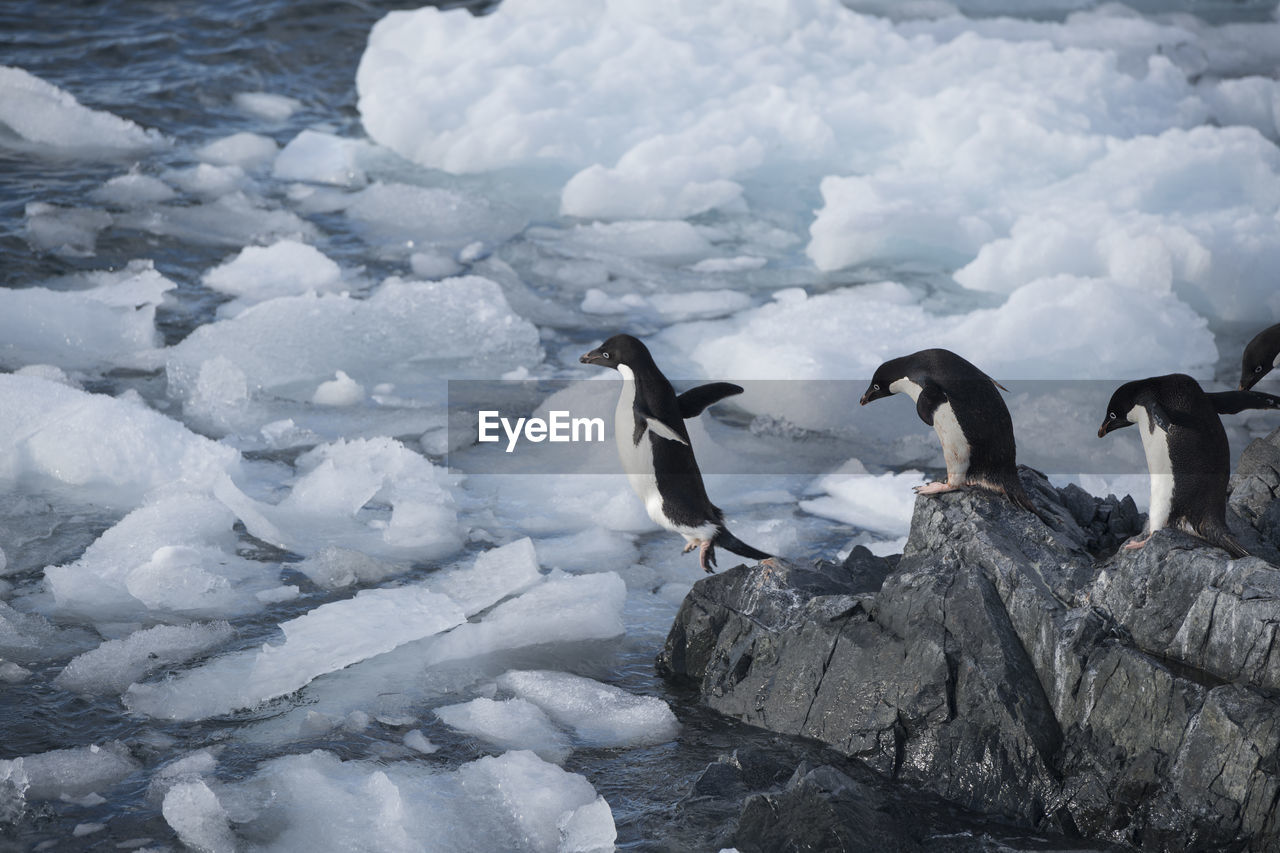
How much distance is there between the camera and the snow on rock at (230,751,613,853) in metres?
3.42

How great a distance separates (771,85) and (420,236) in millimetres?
2920

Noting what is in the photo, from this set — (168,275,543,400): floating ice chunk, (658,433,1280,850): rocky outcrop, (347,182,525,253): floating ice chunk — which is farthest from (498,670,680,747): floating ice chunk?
(347,182,525,253): floating ice chunk

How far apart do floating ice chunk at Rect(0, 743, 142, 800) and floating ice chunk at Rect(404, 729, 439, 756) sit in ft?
2.46

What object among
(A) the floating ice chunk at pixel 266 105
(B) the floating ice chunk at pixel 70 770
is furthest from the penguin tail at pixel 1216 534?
(A) the floating ice chunk at pixel 266 105

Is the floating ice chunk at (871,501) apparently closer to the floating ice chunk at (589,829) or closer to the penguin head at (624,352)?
the penguin head at (624,352)

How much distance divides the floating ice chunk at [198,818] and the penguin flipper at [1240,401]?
9.93 ft

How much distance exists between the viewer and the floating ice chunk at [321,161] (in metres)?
9.68

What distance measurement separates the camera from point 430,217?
892 cm

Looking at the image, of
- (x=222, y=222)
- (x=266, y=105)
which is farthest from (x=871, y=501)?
(x=266, y=105)

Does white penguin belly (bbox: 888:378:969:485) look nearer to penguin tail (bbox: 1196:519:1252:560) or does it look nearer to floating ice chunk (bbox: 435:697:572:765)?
penguin tail (bbox: 1196:519:1252:560)

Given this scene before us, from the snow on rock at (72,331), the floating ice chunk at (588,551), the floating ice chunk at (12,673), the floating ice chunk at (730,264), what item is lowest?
the floating ice chunk at (588,551)

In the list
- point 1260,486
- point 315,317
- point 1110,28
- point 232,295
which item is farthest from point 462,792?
point 1110,28

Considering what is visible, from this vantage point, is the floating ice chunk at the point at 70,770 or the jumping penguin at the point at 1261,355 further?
the jumping penguin at the point at 1261,355

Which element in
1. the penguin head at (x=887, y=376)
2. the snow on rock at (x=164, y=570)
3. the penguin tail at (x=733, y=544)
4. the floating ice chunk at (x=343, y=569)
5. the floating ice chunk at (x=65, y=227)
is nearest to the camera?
the penguin head at (x=887, y=376)
